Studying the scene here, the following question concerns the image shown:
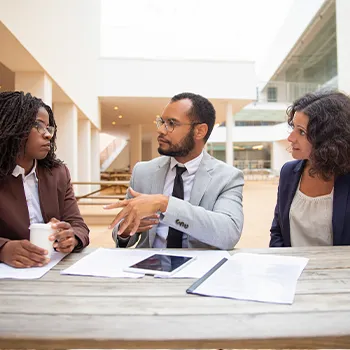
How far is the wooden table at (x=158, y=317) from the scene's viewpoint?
59 cm

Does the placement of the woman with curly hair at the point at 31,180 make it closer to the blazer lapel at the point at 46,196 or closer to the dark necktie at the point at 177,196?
the blazer lapel at the point at 46,196

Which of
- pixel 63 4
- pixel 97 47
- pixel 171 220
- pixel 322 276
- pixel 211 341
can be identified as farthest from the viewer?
pixel 97 47

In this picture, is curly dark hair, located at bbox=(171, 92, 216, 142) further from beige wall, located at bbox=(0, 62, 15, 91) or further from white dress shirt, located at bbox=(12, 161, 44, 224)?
beige wall, located at bbox=(0, 62, 15, 91)

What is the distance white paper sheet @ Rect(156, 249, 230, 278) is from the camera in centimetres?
93

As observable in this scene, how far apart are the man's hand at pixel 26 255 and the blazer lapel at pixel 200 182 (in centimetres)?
70

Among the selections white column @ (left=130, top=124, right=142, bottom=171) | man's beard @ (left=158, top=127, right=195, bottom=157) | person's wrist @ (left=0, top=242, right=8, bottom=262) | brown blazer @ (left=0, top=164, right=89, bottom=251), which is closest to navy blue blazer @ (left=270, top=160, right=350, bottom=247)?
man's beard @ (left=158, top=127, right=195, bottom=157)

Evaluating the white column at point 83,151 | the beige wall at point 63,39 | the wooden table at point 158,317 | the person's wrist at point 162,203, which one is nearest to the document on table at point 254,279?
the wooden table at point 158,317

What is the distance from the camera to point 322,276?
917 millimetres

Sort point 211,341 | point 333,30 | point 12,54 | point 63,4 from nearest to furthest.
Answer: point 211,341
point 12,54
point 63,4
point 333,30

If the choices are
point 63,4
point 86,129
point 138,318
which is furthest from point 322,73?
point 138,318

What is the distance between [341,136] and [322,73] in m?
20.7

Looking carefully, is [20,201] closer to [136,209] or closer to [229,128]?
[136,209]

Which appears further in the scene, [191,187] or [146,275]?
[191,187]

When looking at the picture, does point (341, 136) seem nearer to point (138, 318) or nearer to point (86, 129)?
point (138, 318)
